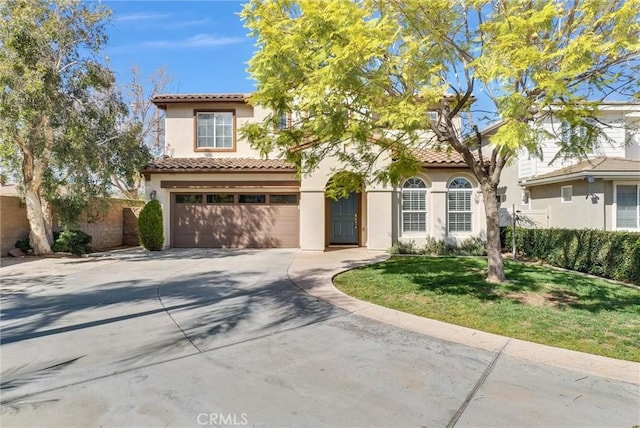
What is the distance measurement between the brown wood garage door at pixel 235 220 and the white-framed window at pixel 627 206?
1219cm

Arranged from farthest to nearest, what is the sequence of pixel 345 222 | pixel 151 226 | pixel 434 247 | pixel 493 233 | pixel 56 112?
pixel 345 222 → pixel 151 226 → pixel 434 247 → pixel 56 112 → pixel 493 233

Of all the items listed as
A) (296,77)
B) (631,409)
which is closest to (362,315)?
(631,409)

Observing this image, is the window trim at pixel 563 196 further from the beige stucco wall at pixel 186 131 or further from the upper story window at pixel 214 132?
the upper story window at pixel 214 132

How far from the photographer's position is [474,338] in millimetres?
5496

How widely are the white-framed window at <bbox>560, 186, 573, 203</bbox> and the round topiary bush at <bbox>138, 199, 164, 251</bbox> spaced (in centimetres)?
1645

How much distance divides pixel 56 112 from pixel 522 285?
13.8 metres

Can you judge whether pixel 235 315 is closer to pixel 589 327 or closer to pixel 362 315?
pixel 362 315

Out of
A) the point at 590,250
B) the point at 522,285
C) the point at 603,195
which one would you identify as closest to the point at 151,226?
the point at 522,285

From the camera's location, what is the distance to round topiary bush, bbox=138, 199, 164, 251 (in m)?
15.4

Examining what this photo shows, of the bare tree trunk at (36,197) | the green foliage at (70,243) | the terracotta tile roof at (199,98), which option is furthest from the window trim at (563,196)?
the green foliage at (70,243)

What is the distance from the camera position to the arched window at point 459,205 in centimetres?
1538

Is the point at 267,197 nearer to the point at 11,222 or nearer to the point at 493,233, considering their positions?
the point at 11,222

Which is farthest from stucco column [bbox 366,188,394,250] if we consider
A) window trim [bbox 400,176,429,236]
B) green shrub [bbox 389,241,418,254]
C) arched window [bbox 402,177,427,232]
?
arched window [bbox 402,177,427,232]

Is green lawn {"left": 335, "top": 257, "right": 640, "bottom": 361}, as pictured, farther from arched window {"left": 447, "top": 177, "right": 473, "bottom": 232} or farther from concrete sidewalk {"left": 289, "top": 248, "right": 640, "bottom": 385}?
arched window {"left": 447, "top": 177, "right": 473, "bottom": 232}
